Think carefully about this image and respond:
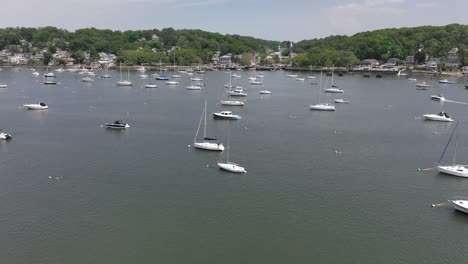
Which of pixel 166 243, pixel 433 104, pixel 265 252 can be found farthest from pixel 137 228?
pixel 433 104

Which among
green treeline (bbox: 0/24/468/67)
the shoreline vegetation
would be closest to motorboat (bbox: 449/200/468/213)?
the shoreline vegetation

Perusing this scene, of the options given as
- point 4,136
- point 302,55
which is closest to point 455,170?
point 4,136

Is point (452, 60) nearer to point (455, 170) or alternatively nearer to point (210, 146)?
point (455, 170)

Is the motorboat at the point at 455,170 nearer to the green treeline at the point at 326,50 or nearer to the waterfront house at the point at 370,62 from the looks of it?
the green treeline at the point at 326,50

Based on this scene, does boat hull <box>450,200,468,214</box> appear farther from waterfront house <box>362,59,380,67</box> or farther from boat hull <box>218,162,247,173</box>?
waterfront house <box>362,59,380,67</box>

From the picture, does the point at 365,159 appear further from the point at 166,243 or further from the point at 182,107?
the point at 182,107

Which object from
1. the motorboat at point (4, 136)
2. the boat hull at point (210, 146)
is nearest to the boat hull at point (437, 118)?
the boat hull at point (210, 146)

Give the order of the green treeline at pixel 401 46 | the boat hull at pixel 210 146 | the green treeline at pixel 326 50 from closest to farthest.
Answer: the boat hull at pixel 210 146
the green treeline at pixel 401 46
the green treeline at pixel 326 50
